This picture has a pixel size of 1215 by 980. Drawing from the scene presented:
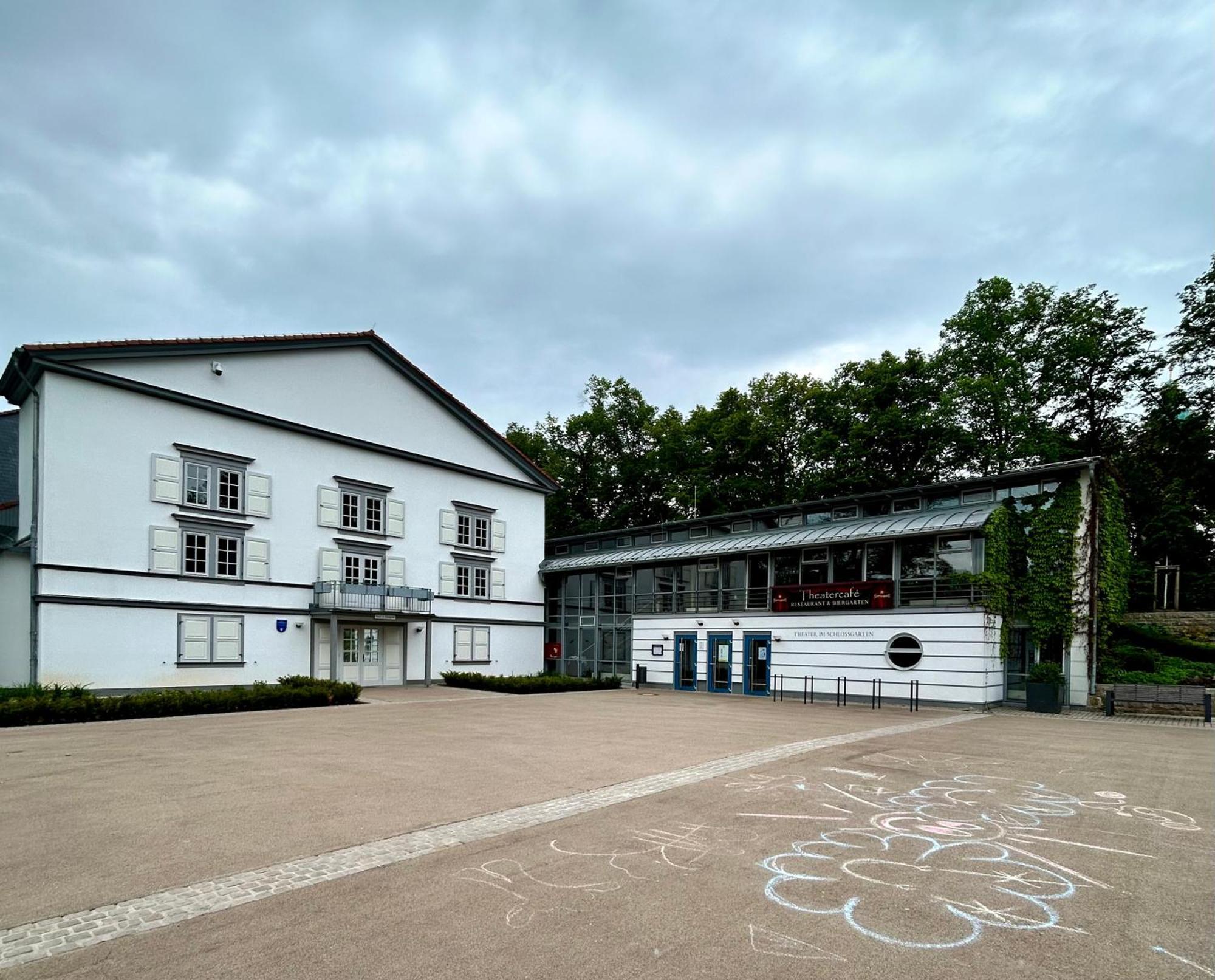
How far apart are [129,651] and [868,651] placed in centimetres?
2191

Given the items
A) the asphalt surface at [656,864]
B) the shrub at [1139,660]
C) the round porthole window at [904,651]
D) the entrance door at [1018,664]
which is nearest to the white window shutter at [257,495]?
the asphalt surface at [656,864]

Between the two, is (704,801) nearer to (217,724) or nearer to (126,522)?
(217,724)

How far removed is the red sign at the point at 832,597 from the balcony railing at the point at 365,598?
1280 centimetres

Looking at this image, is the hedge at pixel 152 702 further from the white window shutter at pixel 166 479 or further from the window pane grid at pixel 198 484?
the window pane grid at pixel 198 484

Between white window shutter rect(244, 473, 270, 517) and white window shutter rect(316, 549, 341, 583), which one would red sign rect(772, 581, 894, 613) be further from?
white window shutter rect(244, 473, 270, 517)

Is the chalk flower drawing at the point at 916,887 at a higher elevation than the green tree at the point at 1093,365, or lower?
lower

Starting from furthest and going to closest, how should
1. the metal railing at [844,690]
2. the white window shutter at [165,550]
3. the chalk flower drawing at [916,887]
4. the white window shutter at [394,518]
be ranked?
the white window shutter at [394,518]
the white window shutter at [165,550]
the metal railing at [844,690]
the chalk flower drawing at [916,887]

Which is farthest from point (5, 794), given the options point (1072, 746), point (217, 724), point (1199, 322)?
point (1199, 322)

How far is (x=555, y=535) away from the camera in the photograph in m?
52.2

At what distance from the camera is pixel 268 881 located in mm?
5598

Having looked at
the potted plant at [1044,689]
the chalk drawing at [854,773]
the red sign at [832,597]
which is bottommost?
the potted plant at [1044,689]

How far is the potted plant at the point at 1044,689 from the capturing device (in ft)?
67.8

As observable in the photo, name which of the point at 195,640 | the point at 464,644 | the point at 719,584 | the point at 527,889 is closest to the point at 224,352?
the point at 195,640

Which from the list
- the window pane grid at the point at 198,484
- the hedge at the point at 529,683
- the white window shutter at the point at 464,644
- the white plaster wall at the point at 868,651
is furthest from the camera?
the white window shutter at the point at 464,644
